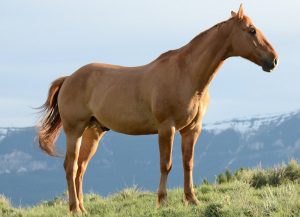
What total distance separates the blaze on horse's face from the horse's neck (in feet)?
0.59

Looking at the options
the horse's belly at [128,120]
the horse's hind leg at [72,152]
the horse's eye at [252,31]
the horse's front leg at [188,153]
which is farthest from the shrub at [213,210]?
the horse's hind leg at [72,152]

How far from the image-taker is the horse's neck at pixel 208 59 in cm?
1143

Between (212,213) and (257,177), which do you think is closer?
(212,213)

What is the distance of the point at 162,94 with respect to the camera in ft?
37.1

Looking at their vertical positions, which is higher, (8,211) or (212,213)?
(212,213)

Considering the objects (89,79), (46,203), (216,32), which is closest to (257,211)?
(216,32)

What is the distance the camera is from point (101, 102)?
1231 cm

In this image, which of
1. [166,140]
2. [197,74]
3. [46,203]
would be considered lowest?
[46,203]

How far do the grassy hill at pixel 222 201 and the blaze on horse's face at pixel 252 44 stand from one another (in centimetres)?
184

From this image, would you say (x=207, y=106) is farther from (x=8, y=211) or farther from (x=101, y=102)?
(x=8, y=211)

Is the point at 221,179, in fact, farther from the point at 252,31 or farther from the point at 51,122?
the point at 252,31

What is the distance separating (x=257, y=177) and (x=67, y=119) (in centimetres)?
441

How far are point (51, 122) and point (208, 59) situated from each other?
137 inches

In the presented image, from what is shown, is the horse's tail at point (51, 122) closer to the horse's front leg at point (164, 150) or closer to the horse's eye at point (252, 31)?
the horse's front leg at point (164, 150)
